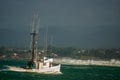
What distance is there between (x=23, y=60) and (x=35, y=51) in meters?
32.4

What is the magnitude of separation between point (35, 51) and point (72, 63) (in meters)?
38.8

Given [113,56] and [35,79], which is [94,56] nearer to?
[113,56]

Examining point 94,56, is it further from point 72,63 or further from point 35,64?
point 35,64

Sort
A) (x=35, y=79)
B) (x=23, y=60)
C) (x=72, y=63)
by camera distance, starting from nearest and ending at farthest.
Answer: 1. (x=35, y=79)
2. (x=23, y=60)
3. (x=72, y=63)

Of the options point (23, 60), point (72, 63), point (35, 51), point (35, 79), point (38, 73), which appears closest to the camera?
point (35, 79)

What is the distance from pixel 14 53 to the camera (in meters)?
82.7

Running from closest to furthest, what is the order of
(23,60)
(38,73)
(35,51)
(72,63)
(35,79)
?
(35,79)
(38,73)
(35,51)
(23,60)
(72,63)

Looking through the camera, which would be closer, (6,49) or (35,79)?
(35,79)

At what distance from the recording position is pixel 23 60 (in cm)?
7438

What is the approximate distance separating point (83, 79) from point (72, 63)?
46.0 m

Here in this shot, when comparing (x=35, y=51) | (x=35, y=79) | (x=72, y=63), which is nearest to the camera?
(x=35, y=79)

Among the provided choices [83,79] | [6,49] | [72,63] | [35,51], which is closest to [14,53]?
[6,49]

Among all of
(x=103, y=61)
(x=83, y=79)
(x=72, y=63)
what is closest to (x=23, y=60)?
(x=72, y=63)

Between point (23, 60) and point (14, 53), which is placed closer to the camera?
point (23, 60)
